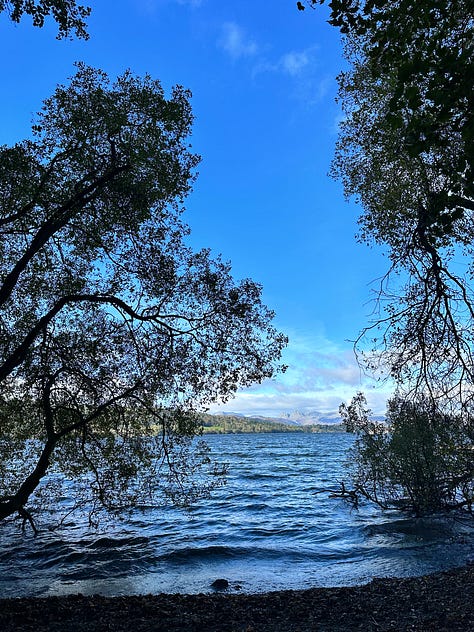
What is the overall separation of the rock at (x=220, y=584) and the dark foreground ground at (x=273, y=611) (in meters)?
1.81

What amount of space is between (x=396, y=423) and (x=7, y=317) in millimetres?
18541

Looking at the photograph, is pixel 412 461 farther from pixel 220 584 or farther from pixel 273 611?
pixel 273 611

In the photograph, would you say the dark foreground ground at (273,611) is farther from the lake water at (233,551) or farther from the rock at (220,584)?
the lake water at (233,551)

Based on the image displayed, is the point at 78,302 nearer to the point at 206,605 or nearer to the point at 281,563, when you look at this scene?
the point at 206,605

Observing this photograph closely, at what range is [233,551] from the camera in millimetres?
20484

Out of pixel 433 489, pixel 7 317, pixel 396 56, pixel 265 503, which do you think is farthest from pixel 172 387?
pixel 265 503

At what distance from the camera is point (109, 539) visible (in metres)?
23.0

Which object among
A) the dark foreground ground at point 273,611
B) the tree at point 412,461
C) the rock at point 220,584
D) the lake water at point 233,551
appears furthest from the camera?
the tree at point 412,461

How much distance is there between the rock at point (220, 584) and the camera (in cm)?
1524

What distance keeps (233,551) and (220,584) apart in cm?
533

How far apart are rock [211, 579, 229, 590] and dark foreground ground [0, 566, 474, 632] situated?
1814 mm

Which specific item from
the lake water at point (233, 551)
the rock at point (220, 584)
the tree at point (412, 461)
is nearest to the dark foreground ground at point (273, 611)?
the rock at point (220, 584)

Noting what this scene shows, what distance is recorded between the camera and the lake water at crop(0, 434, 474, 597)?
53.5ft

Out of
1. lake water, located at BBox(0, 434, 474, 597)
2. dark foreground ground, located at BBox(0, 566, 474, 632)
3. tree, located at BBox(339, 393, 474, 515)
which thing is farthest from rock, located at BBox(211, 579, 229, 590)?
tree, located at BBox(339, 393, 474, 515)
